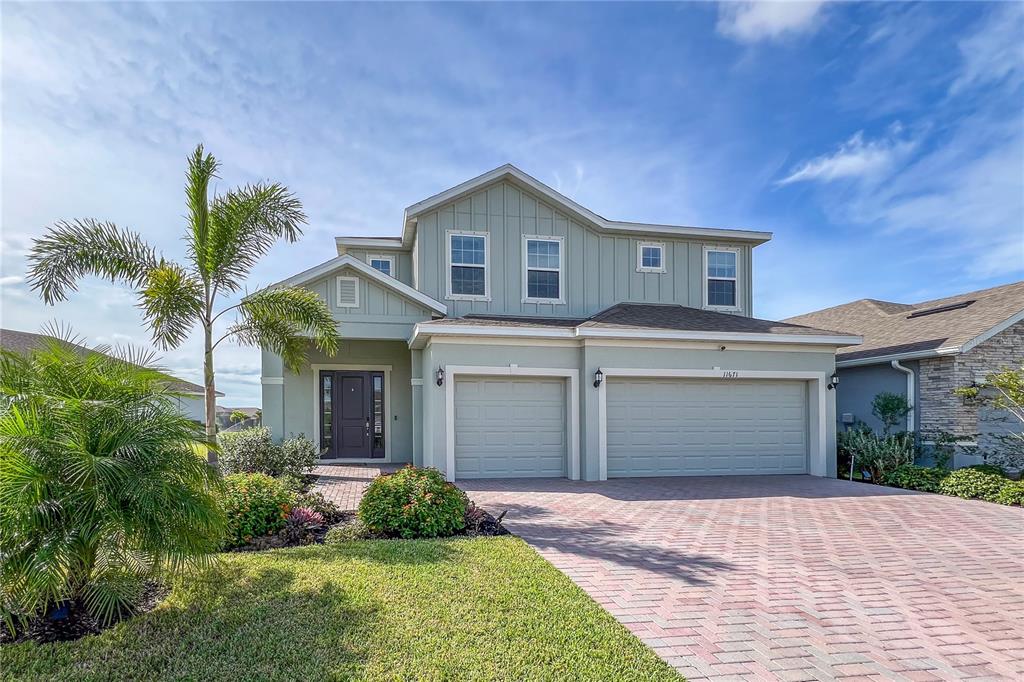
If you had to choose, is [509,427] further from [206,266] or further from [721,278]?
[721,278]

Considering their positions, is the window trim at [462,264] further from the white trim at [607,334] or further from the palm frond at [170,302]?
the palm frond at [170,302]

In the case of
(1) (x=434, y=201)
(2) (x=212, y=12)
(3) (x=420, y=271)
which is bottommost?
(3) (x=420, y=271)

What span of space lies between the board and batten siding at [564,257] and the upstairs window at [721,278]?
20 centimetres

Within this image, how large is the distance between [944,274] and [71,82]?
79.1 feet

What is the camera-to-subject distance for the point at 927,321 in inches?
573

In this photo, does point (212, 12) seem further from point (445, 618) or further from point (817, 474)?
point (817, 474)

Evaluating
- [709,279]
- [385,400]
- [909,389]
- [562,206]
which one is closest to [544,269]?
[562,206]

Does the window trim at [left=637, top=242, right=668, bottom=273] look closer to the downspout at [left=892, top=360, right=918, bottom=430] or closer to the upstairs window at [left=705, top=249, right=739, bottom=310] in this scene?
the upstairs window at [left=705, top=249, right=739, bottom=310]

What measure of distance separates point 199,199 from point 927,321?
1737 centimetres

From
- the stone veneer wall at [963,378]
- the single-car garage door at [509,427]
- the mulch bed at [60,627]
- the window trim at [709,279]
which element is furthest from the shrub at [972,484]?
the mulch bed at [60,627]

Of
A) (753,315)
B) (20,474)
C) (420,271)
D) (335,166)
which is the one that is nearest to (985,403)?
(753,315)

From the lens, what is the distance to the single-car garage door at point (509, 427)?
11.5 m

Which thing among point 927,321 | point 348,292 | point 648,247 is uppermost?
point 648,247

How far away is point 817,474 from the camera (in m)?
12.3
